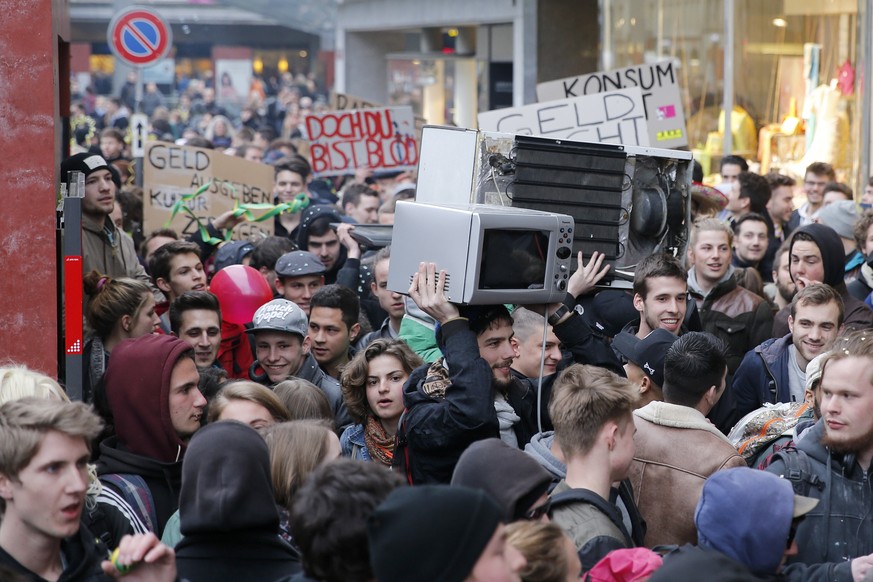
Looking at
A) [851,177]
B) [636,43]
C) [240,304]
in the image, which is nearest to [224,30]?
[636,43]

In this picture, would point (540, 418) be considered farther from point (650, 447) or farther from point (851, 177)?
point (851, 177)

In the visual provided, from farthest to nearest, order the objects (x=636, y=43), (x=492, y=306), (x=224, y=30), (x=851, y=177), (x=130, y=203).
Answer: (x=224, y=30) → (x=636, y=43) → (x=851, y=177) → (x=130, y=203) → (x=492, y=306)

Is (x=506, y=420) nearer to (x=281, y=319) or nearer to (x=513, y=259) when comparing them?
(x=513, y=259)

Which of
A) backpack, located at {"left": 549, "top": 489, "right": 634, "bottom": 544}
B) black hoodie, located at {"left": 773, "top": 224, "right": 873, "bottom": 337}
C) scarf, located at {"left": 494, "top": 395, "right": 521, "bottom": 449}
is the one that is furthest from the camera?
black hoodie, located at {"left": 773, "top": 224, "right": 873, "bottom": 337}

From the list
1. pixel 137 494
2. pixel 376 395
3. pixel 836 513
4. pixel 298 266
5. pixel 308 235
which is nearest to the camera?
pixel 836 513

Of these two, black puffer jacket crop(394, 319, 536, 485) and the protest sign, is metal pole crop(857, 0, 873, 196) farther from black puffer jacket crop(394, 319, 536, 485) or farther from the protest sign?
black puffer jacket crop(394, 319, 536, 485)

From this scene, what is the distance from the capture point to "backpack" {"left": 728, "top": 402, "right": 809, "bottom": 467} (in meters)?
4.71

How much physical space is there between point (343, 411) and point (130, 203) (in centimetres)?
557

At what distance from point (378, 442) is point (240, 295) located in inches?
83.1

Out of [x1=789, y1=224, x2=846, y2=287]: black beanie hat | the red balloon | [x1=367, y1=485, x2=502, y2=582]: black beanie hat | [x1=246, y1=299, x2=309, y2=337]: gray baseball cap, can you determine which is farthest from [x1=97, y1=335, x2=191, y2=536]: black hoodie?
[x1=789, y1=224, x2=846, y2=287]: black beanie hat

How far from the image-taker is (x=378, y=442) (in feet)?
17.2

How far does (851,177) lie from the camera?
1345 cm

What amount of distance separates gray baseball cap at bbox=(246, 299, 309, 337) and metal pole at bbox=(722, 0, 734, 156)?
1029cm

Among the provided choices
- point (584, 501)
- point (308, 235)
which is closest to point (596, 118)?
point (308, 235)
